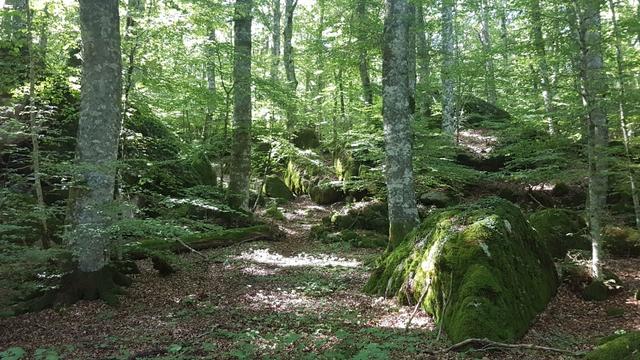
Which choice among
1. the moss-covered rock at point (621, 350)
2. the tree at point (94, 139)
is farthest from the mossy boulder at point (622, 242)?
the tree at point (94, 139)

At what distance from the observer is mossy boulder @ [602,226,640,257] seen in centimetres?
1081

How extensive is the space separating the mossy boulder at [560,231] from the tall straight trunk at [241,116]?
27.9 ft

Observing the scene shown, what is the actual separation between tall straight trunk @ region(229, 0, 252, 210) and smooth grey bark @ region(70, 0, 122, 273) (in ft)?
20.2

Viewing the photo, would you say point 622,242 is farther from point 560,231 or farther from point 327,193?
point 327,193

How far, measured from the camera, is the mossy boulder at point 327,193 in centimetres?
1836

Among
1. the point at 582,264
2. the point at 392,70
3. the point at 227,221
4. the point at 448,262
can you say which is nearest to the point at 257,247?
the point at 227,221

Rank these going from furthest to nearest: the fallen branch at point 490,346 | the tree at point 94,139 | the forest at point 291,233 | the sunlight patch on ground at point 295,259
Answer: the sunlight patch on ground at point 295,259 → the tree at point 94,139 → the forest at point 291,233 → the fallen branch at point 490,346

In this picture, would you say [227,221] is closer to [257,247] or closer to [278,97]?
[257,247]

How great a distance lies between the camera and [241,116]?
566 inches

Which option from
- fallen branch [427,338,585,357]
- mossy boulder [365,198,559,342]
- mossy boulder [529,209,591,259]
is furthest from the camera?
mossy boulder [529,209,591,259]

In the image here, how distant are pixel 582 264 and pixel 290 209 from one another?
1161 cm

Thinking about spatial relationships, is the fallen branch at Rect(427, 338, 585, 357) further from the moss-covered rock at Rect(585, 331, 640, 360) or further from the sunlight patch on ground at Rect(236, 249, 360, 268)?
the sunlight patch on ground at Rect(236, 249, 360, 268)

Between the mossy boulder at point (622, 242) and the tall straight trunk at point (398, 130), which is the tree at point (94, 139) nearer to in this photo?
the tall straight trunk at point (398, 130)

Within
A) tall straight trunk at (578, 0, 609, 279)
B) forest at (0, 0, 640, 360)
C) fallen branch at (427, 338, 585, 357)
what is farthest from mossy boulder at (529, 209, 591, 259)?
fallen branch at (427, 338, 585, 357)
